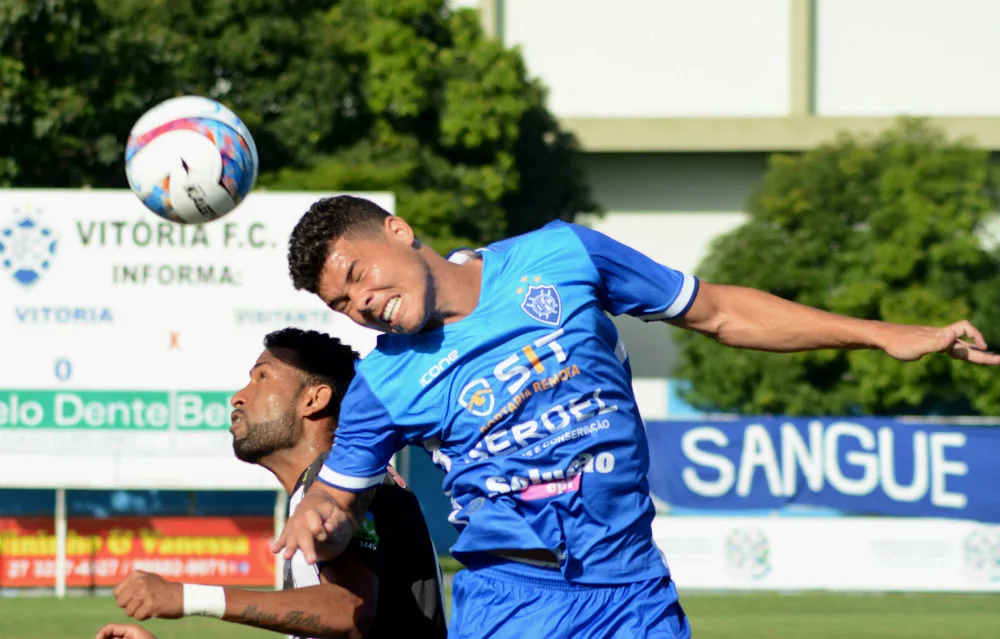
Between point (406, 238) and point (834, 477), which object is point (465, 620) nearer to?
point (406, 238)

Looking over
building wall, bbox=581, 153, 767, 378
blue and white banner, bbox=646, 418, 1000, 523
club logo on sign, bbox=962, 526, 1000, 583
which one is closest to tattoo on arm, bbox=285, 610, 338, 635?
blue and white banner, bbox=646, 418, 1000, 523

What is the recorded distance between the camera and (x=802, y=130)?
29016 mm

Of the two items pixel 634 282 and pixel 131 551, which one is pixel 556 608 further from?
pixel 131 551

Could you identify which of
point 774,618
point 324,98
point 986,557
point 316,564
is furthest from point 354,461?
point 324,98

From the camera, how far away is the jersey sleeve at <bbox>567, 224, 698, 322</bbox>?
4.10m

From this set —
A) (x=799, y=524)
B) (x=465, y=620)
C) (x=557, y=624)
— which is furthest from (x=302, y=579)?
(x=799, y=524)

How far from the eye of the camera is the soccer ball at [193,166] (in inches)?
248

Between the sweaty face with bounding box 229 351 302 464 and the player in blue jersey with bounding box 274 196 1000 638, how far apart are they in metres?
0.59

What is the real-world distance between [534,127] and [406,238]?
65.6 feet

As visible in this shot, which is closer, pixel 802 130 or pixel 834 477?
pixel 834 477

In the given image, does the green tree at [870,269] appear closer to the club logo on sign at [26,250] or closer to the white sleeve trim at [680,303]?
the club logo on sign at [26,250]

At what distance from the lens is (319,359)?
4.54 m

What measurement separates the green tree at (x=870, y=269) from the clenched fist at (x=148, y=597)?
56.4ft

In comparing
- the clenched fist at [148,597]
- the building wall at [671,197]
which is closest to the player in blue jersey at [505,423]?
the clenched fist at [148,597]
